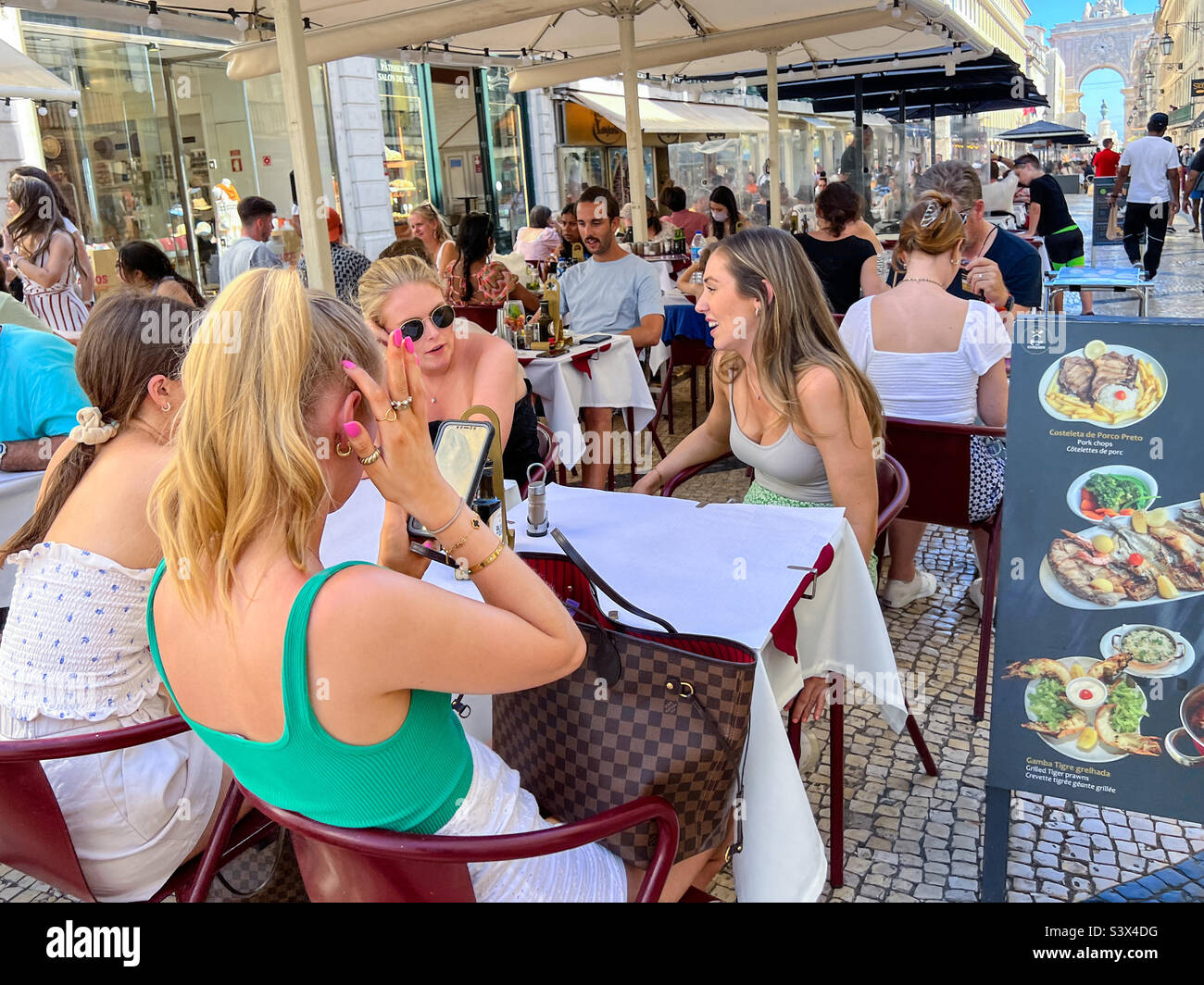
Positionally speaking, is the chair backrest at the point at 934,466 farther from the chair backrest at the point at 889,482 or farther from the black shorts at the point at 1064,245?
the black shorts at the point at 1064,245

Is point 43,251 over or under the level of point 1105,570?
over

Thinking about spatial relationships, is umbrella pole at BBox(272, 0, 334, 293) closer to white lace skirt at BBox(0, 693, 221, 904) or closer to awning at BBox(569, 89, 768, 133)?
white lace skirt at BBox(0, 693, 221, 904)

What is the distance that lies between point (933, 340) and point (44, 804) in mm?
2907

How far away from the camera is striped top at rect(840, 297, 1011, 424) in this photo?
3.37 m

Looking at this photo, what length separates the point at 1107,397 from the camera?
186 centimetres

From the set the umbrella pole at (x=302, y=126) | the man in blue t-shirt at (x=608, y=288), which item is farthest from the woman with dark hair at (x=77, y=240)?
the man in blue t-shirt at (x=608, y=288)

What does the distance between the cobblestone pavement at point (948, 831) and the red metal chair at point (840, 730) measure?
0.05 m

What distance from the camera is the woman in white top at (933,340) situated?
3.38 m

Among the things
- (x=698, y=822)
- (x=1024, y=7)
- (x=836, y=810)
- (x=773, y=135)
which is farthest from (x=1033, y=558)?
(x=1024, y=7)

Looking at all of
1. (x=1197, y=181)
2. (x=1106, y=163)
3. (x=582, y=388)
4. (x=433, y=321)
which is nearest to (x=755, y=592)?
(x=433, y=321)

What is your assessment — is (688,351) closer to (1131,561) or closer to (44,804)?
(1131,561)

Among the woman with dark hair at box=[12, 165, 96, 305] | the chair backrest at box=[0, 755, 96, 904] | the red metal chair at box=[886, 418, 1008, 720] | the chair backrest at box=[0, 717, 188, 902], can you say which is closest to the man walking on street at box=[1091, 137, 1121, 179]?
the red metal chair at box=[886, 418, 1008, 720]

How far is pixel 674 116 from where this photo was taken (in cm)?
1616
